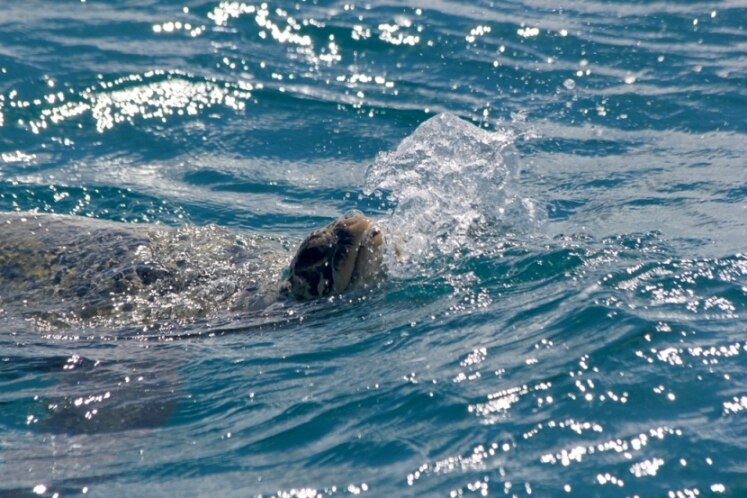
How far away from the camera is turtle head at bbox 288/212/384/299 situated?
20.1 ft

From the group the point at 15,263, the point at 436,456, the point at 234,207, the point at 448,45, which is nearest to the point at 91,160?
the point at 234,207

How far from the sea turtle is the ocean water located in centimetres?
15

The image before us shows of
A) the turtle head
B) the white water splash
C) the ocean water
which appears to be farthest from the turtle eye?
the white water splash

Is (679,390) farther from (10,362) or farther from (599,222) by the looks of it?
(10,362)

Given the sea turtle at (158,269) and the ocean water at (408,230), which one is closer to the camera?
the ocean water at (408,230)

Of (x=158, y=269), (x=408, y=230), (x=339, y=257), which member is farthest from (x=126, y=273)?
(x=408, y=230)

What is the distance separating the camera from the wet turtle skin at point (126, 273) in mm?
6523

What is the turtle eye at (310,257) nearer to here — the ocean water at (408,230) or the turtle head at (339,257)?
the turtle head at (339,257)

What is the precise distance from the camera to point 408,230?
22.4ft

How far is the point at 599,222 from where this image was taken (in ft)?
25.1

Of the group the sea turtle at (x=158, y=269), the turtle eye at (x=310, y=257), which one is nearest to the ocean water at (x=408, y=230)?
the sea turtle at (x=158, y=269)

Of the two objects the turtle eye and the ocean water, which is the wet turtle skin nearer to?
the ocean water

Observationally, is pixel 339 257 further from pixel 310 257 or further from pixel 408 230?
pixel 408 230

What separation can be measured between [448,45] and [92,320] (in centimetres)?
679
